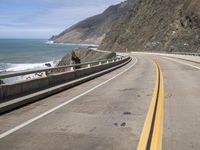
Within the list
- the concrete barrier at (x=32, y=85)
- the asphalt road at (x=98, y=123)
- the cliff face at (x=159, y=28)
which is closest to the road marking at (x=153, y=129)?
the asphalt road at (x=98, y=123)

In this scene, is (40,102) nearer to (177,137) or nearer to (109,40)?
(177,137)

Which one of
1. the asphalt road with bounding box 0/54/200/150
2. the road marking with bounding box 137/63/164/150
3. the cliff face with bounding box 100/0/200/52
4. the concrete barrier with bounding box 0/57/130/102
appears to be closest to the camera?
the road marking with bounding box 137/63/164/150

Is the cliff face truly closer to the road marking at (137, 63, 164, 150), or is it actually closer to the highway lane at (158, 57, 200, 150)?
the highway lane at (158, 57, 200, 150)

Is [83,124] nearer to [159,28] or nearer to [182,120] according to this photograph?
[182,120]

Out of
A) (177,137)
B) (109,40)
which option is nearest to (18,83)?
(177,137)

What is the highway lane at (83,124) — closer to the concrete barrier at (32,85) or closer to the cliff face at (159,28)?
the concrete barrier at (32,85)

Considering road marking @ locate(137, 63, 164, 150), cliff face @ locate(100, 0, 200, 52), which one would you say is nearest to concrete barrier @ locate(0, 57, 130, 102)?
road marking @ locate(137, 63, 164, 150)

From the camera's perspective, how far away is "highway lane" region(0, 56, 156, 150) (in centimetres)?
706

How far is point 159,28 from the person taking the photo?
106 metres

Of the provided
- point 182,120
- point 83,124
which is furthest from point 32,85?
point 182,120

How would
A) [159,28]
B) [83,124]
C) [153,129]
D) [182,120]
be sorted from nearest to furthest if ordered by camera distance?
1. [153,129]
2. [83,124]
3. [182,120]
4. [159,28]

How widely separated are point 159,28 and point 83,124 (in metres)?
99.6

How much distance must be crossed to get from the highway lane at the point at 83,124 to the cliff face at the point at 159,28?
67.5m

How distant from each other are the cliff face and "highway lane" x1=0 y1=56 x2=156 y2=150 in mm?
67461
